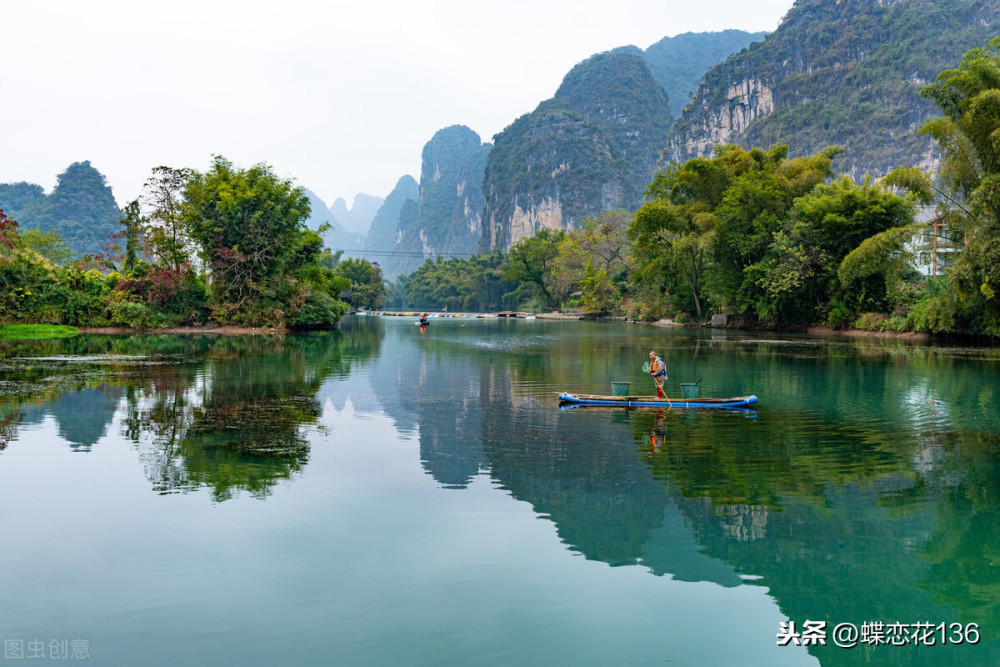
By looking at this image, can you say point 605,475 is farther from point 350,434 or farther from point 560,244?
point 560,244

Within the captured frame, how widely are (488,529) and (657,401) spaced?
865 centimetres

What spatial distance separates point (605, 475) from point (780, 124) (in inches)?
5756

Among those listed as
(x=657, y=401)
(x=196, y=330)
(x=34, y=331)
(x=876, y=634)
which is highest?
(x=34, y=331)

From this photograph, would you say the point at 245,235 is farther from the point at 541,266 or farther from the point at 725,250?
the point at 541,266

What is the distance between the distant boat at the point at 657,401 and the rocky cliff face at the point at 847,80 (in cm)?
11922

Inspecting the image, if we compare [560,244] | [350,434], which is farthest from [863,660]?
[560,244]

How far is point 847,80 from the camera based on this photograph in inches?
5310

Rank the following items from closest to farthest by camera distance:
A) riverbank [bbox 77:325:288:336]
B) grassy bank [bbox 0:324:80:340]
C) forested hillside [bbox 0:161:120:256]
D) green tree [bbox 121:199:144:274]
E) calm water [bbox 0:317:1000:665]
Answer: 1. calm water [bbox 0:317:1000:665]
2. grassy bank [bbox 0:324:80:340]
3. riverbank [bbox 77:325:288:336]
4. green tree [bbox 121:199:144:274]
5. forested hillside [bbox 0:161:120:256]

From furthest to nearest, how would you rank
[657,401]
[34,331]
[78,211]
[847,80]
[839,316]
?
[78,211], [847,80], [839,316], [34,331], [657,401]

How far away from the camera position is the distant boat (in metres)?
15.8

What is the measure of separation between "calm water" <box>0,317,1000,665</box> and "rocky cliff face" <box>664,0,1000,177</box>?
→ 406 feet

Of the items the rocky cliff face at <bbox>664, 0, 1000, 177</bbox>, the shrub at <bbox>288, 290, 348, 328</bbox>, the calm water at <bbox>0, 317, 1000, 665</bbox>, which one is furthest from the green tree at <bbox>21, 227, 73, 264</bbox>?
the rocky cliff face at <bbox>664, 0, 1000, 177</bbox>

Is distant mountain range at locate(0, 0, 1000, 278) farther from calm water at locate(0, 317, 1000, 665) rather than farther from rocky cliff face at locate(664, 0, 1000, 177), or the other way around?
calm water at locate(0, 317, 1000, 665)

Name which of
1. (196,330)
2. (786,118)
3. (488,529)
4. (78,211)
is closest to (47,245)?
(196,330)
